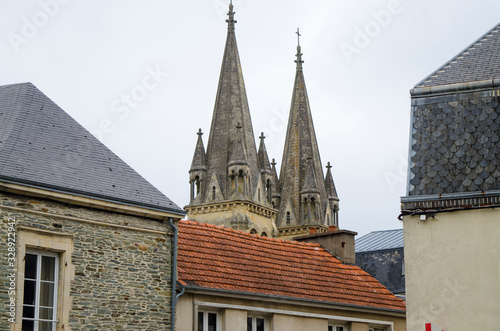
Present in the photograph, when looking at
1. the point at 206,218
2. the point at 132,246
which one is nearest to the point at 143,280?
the point at 132,246

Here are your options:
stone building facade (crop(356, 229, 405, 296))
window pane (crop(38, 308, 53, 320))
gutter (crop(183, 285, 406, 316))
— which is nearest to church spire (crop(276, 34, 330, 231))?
stone building facade (crop(356, 229, 405, 296))

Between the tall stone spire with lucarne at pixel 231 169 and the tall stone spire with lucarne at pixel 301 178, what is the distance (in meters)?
4.44

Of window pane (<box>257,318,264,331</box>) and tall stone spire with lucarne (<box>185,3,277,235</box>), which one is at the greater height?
tall stone spire with lucarne (<box>185,3,277,235</box>)

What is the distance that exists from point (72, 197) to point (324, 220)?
73.4m

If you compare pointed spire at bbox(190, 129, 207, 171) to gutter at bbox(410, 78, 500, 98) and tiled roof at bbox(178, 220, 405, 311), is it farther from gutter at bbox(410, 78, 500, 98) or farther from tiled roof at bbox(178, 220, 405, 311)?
gutter at bbox(410, 78, 500, 98)

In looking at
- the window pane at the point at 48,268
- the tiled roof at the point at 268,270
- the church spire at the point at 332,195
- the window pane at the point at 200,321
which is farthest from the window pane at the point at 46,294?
the church spire at the point at 332,195

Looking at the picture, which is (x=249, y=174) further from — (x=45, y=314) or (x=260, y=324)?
(x=45, y=314)

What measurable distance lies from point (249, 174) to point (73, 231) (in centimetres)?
6499

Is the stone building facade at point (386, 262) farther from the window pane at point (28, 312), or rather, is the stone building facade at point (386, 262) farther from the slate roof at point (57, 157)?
the window pane at point (28, 312)

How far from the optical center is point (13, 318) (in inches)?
602

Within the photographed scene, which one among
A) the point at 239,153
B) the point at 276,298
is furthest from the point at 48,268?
the point at 239,153

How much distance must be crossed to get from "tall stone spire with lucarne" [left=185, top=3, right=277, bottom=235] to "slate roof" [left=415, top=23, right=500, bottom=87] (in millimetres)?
63557

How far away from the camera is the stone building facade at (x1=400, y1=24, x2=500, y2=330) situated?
14.5 metres

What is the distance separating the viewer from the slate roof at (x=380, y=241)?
133ft
